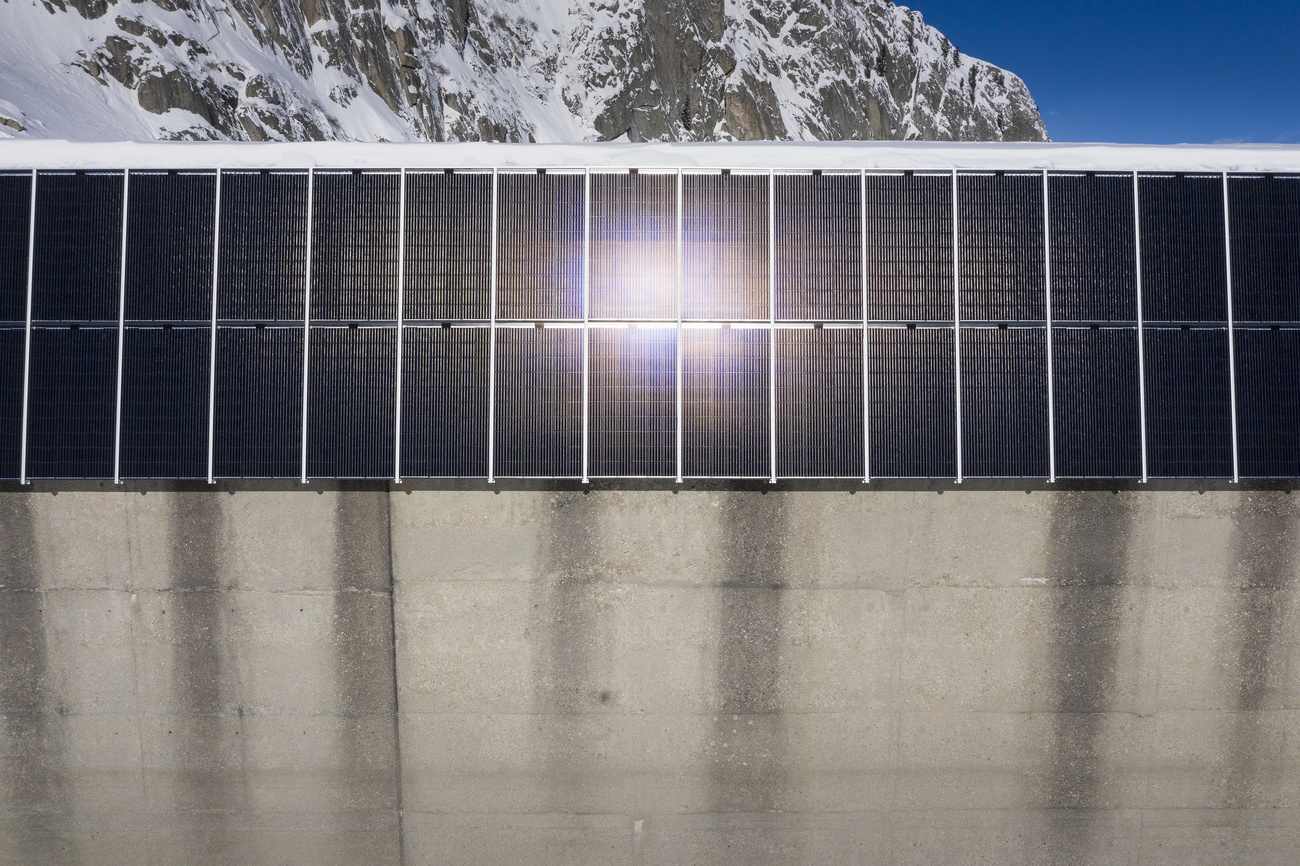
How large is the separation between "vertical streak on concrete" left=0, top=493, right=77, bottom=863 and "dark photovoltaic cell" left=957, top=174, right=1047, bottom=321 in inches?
385

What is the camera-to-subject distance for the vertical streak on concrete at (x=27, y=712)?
7184 mm

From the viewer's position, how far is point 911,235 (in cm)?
703

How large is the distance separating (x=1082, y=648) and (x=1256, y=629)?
5.91 feet

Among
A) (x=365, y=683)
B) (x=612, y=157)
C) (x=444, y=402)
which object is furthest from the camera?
(x=365, y=683)

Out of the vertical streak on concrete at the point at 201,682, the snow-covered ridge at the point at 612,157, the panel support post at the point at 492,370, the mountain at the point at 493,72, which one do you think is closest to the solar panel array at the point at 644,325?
the panel support post at the point at 492,370

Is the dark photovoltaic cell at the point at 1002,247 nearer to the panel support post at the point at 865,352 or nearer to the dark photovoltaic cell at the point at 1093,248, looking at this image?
the dark photovoltaic cell at the point at 1093,248

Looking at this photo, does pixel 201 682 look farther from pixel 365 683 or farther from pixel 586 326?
pixel 586 326

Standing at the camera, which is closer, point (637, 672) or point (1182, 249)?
point (1182, 249)

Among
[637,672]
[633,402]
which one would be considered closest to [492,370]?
[633,402]

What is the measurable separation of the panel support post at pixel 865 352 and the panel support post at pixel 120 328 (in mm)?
7300

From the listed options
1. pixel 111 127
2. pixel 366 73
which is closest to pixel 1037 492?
pixel 111 127

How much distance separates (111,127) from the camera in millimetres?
31594

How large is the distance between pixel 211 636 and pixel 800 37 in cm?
11427

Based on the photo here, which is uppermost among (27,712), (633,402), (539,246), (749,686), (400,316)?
(539,246)
